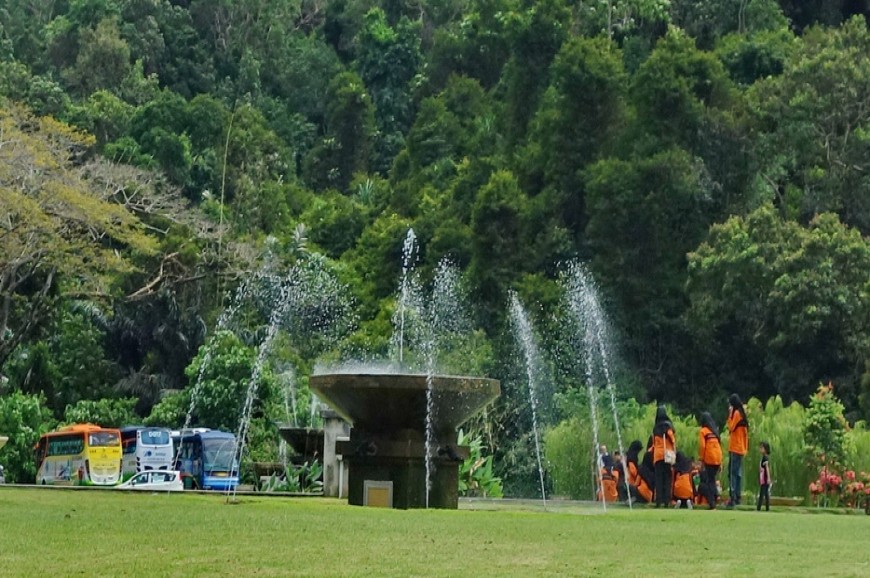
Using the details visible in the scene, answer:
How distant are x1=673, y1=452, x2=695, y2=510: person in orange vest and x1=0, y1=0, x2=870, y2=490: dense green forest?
726 inches

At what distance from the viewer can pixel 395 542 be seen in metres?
11.6

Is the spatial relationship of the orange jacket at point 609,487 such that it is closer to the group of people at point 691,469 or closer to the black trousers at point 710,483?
the group of people at point 691,469

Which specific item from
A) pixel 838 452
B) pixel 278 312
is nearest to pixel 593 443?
pixel 838 452

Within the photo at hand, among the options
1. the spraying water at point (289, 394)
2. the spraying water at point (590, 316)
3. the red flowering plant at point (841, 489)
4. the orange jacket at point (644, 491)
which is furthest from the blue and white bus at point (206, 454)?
the orange jacket at point (644, 491)

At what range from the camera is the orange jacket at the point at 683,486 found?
1883cm

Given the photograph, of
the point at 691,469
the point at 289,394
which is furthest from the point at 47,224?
the point at 691,469

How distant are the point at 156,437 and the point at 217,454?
6.30 feet

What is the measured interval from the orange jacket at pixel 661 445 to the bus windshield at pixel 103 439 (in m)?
24.5

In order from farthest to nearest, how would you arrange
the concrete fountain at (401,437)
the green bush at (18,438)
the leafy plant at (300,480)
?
the green bush at (18,438)
the leafy plant at (300,480)
the concrete fountain at (401,437)

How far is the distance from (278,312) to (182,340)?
3.32m

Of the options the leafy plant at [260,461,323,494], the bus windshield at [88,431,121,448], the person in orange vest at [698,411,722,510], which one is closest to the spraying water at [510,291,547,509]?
the bus windshield at [88,431,121,448]

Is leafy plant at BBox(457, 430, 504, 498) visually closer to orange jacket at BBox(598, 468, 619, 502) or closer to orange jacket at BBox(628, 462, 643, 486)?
orange jacket at BBox(598, 468, 619, 502)

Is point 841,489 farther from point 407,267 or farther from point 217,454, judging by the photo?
point 407,267

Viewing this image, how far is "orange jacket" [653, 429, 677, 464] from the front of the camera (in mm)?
18406
